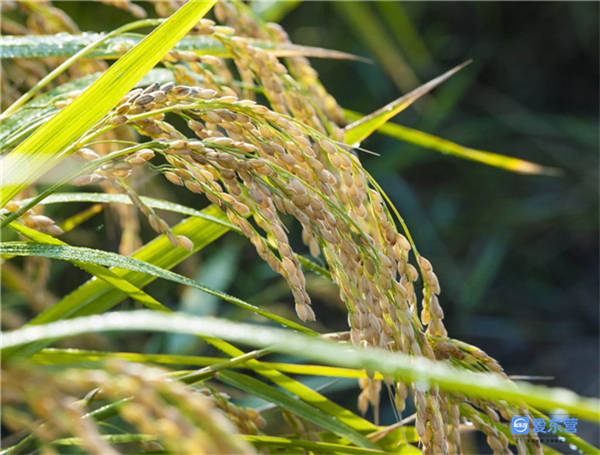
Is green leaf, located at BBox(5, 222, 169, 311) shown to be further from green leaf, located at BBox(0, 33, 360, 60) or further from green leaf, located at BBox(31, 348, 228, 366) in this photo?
green leaf, located at BBox(0, 33, 360, 60)

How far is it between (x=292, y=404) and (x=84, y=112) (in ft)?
1.19

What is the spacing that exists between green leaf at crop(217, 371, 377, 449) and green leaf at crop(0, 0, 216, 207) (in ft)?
0.94

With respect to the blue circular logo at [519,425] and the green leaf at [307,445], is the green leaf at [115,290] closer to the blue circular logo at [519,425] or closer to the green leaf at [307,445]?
the green leaf at [307,445]

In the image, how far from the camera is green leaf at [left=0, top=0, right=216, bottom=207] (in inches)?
21.4

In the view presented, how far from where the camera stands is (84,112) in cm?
57

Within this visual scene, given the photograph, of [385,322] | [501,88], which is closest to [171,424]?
[385,322]

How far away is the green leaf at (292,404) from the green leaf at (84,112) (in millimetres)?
287

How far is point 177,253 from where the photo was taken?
779 millimetres

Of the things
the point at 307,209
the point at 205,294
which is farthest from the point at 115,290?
the point at 205,294

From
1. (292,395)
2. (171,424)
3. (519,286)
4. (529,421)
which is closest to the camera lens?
(171,424)

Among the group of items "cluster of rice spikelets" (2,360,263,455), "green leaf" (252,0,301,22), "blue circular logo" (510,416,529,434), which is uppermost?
"green leaf" (252,0,301,22)

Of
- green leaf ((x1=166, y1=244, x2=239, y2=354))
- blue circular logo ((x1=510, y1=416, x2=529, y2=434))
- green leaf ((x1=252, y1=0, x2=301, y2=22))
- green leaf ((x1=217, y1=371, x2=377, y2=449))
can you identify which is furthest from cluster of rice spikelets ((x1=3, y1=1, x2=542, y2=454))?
green leaf ((x1=166, y1=244, x2=239, y2=354))

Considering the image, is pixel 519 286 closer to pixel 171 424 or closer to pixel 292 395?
pixel 292 395

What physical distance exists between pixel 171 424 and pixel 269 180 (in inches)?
12.3
